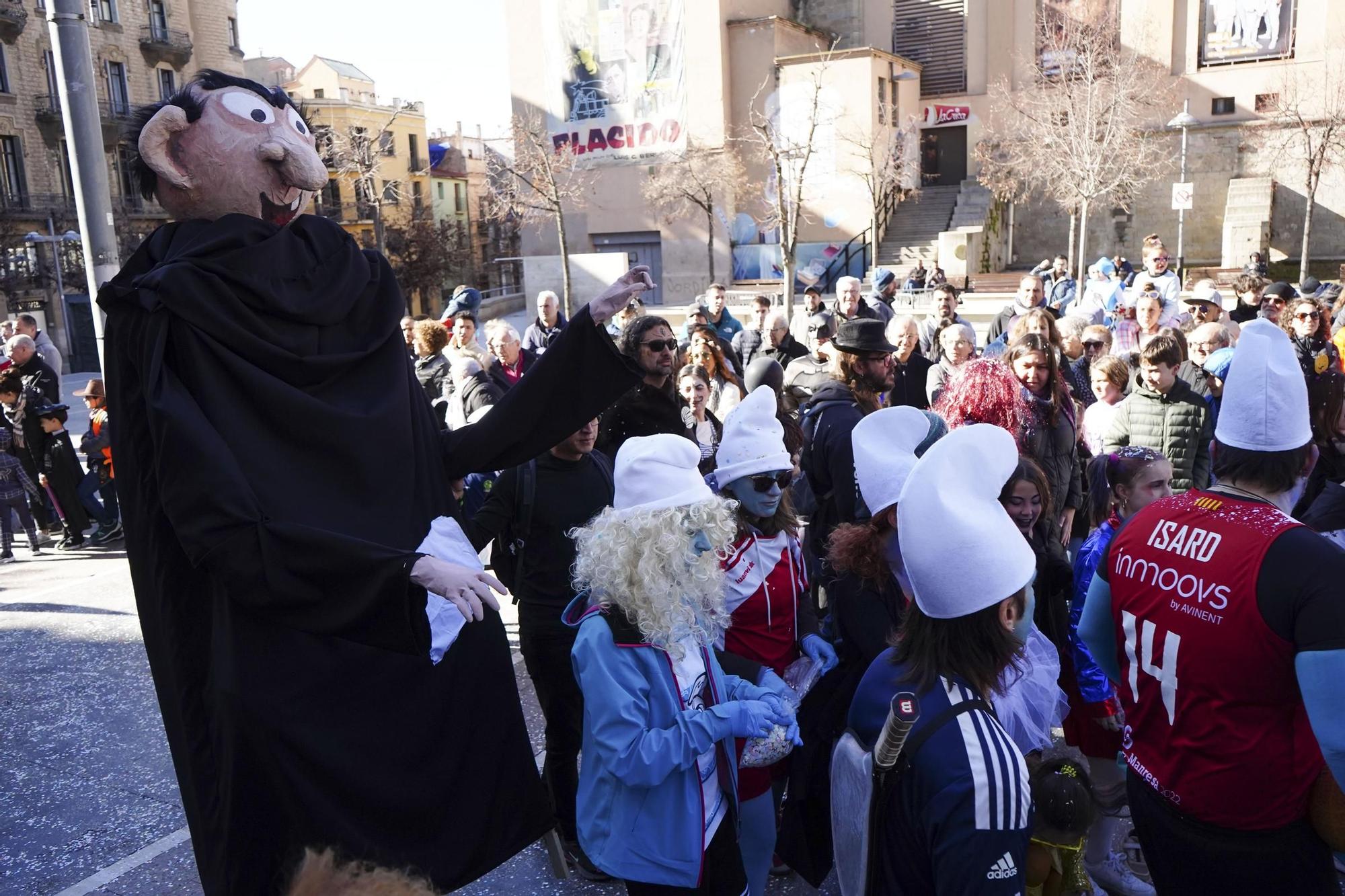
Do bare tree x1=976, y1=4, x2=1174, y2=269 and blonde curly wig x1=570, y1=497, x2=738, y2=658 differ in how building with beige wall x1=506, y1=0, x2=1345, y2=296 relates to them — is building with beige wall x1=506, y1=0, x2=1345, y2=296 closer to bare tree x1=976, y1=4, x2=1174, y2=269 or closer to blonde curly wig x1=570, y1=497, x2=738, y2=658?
bare tree x1=976, y1=4, x2=1174, y2=269

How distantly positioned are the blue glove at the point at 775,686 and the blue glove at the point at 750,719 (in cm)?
15

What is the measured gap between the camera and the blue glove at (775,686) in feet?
8.99

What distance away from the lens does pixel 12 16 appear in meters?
33.6

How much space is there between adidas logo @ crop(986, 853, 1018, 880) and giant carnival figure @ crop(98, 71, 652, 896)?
0.99 meters


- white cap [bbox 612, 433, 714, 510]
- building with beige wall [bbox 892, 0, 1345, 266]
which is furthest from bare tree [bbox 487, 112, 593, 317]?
white cap [bbox 612, 433, 714, 510]

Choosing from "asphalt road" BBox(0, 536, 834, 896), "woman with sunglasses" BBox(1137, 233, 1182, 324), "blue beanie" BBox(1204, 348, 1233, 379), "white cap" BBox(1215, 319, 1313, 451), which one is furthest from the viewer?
"woman with sunglasses" BBox(1137, 233, 1182, 324)

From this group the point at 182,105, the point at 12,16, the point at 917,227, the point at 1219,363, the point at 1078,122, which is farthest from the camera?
the point at 12,16

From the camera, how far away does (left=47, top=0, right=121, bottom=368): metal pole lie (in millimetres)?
6199

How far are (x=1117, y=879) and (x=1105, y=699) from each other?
592mm

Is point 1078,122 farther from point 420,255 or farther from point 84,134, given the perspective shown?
point 420,255

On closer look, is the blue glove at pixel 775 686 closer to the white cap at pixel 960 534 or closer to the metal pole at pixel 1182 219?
the white cap at pixel 960 534

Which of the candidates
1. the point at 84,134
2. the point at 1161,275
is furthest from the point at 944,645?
the point at 1161,275

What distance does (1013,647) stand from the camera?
82.1 inches

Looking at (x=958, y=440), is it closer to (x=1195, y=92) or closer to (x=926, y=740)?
(x=926, y=740)
